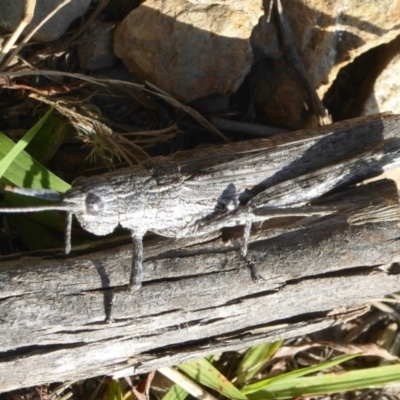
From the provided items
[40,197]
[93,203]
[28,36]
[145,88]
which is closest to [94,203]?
[93,203]

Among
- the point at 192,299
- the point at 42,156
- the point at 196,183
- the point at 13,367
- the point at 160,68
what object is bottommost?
the point at 13,367

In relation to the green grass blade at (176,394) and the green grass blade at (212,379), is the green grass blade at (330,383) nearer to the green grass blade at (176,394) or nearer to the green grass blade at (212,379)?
the green grass blade at (212,379)

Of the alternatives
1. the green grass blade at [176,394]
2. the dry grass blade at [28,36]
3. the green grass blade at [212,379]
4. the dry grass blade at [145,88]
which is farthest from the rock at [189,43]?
the green grass blade at [176,394]

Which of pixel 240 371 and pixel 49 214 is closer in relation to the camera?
pixel 49 214

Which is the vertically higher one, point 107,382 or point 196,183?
point 196,183

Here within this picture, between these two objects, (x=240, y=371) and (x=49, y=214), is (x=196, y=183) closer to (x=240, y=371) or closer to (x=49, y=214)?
(x=49, y=214)

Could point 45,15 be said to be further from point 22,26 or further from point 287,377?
point 287,377

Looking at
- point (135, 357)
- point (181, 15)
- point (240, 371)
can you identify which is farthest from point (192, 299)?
point (181, 15)
